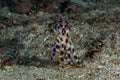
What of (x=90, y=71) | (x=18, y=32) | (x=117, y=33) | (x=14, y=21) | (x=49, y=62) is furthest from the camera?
(x=14, y=21)

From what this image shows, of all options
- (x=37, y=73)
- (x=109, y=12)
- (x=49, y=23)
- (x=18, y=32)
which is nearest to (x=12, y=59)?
(x=37, y=73)

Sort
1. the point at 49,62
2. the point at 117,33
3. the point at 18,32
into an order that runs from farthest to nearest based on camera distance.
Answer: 1. the point at 18,32
2. the point at 117,33
3. the point at 49,62

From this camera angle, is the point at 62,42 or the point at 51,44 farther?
the point at 51,44

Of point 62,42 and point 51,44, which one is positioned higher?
point 62,42

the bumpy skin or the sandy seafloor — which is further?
the sandy seafloor

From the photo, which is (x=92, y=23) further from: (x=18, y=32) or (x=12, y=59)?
(x=12, y=59)

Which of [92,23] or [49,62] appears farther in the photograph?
[92,23]

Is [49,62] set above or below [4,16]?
below

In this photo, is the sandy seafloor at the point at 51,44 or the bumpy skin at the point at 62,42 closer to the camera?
the bumpy skin at the point at 62,42
